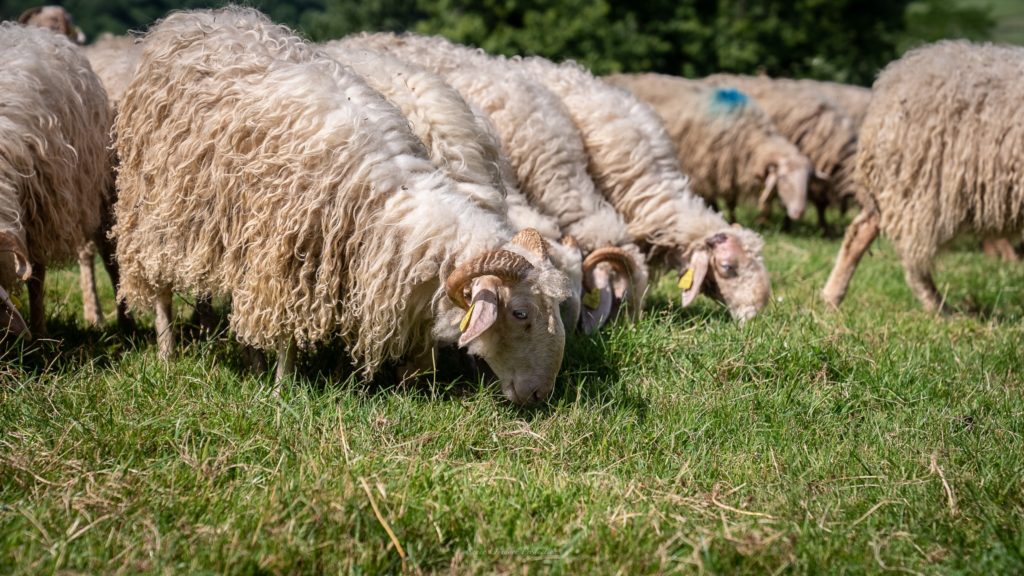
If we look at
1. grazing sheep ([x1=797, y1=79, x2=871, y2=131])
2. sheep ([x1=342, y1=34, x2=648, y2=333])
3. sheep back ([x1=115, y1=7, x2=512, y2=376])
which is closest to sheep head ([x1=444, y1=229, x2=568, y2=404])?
sheep back ([x1=115, y1=7, x2=512, y2=376])

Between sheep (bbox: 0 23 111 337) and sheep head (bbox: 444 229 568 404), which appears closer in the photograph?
sheep head (bbox: 444 229 568 404)

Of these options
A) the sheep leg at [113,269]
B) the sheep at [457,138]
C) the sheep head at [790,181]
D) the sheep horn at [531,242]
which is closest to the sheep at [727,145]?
the sheep head at [790,181]

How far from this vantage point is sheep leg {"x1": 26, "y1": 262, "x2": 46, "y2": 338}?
412 cm

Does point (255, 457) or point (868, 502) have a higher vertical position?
point (868, 502)

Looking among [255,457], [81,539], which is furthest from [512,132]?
[81,539]

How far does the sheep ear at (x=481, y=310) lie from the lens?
126 inches

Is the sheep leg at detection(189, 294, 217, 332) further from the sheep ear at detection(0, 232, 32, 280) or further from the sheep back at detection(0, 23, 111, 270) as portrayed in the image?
the sheep ear at detection(0, 232, 32, 280)

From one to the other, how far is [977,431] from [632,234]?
2.47 meters

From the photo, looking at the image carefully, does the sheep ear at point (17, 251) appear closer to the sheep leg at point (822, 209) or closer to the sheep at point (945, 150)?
the sheep at point (945, 150)

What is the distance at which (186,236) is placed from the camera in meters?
3.72

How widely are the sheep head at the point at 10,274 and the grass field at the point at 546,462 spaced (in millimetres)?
181

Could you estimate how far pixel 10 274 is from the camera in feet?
12.0

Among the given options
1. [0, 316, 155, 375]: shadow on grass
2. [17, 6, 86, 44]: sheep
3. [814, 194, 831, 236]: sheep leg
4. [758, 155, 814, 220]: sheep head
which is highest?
[17, 6, 86, 44]: sheep

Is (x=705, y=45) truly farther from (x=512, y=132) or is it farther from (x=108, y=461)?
(x=108, y=461)
